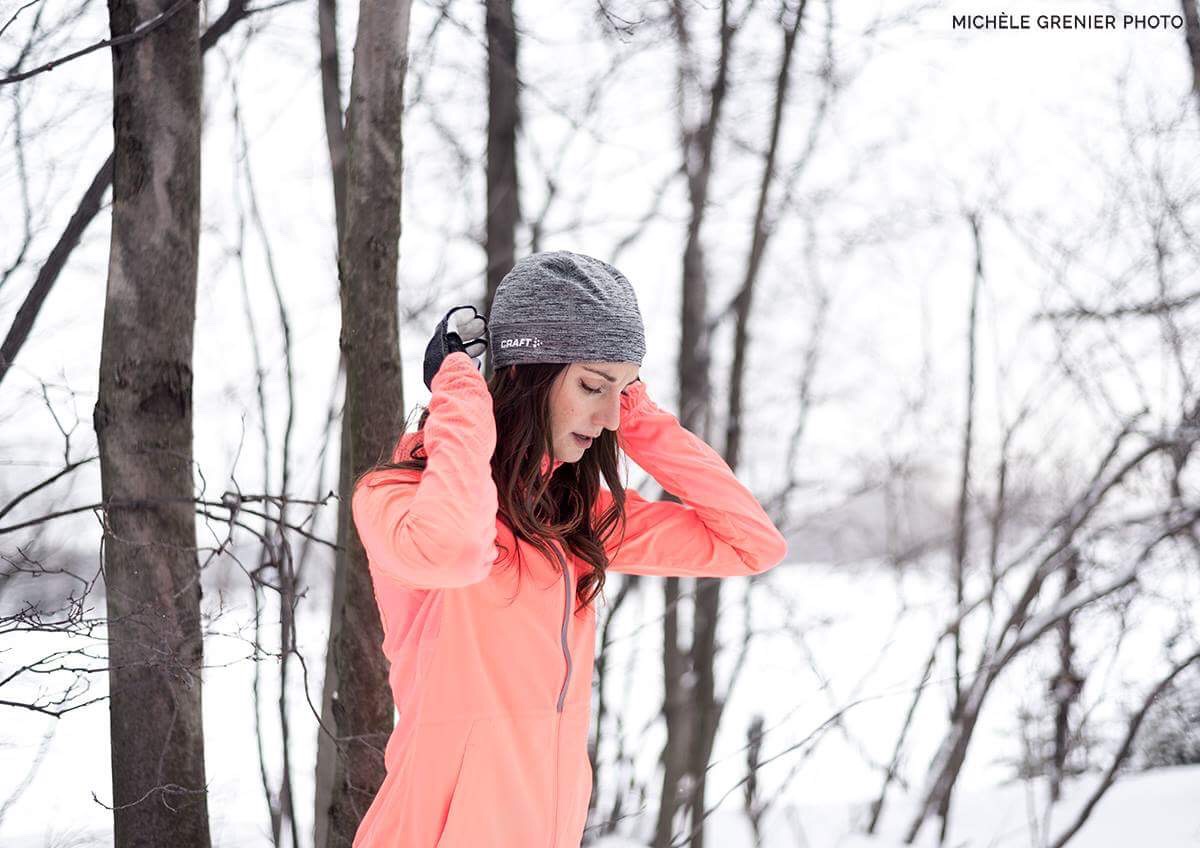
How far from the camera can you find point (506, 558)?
57.5 inches

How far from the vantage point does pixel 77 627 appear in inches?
67.1

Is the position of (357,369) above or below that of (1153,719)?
above

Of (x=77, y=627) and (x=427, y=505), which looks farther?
(x=77, y=627)

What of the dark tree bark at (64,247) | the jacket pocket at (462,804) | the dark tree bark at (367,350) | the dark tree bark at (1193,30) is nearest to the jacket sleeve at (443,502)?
the jacket pocket at (462,804)

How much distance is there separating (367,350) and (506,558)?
71cm

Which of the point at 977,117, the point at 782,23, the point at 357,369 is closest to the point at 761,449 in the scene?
the point at 977,117

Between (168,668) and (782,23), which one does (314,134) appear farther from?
(168,668)

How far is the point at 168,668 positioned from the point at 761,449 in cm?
550

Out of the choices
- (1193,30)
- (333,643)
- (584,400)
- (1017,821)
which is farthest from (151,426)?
(1017,821)

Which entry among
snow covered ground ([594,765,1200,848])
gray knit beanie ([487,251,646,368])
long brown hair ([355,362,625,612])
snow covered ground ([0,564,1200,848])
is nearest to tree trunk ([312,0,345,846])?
snow covered ground ([0,564,1200,848])

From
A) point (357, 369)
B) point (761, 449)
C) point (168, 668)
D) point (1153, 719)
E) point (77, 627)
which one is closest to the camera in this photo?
point (77, 627)

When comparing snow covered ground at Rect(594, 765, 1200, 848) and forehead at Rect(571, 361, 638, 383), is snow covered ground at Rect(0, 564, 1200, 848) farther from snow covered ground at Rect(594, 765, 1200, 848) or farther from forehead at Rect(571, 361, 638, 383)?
forehead at Rect(571, 361, 638, 383)

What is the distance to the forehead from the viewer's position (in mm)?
1465

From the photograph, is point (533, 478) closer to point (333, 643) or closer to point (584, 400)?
point (584, 400)
